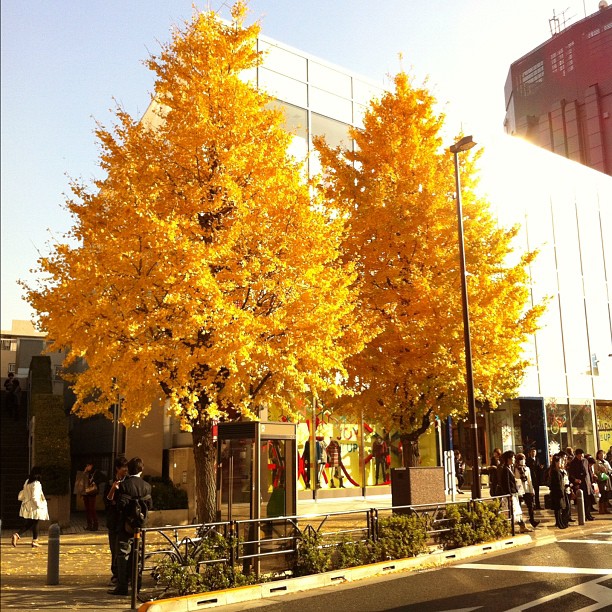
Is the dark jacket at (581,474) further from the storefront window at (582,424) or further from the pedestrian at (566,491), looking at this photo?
the storefront window at (582,424)

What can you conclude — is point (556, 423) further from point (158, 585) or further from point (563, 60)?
point (563, 60)

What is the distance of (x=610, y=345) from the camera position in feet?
123

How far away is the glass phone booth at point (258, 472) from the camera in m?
10.9

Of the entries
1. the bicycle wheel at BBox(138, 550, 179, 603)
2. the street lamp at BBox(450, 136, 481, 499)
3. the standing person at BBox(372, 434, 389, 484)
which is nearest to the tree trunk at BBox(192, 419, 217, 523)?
the bicycle wheel at BBox(138, 550, 179, 603)

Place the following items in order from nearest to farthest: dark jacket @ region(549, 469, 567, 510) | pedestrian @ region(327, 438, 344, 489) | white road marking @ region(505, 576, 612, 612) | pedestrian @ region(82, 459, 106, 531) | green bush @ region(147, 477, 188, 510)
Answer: white road marking @ region(505, 576, 612, 612)
dark jacket @ region(549, 469, 567, 510)
pedestrian @ region(82, 459, 106, 531)
green bush @ region(147, 477, 188, 510)
pedestrian @ region(327, 438, 344, 489)

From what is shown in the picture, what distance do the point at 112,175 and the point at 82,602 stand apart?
27.0ft

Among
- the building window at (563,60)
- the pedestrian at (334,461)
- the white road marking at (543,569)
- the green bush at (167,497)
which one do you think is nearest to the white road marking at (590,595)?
the white road marking at (543,569)

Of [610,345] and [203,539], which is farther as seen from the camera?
[610,345]

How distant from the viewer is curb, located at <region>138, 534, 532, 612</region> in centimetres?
867

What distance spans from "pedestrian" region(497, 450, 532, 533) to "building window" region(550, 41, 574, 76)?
8703 cm

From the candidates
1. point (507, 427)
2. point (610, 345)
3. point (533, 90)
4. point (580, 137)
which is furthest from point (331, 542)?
point (533, 90)

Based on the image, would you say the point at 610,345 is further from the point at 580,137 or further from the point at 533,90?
the point at 533,90

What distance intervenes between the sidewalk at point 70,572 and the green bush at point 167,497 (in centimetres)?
149

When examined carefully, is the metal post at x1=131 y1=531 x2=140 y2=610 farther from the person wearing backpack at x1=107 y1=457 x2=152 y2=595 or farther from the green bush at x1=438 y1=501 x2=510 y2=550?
the green bush at x1=438 y1=501 x2=510 y2=550
